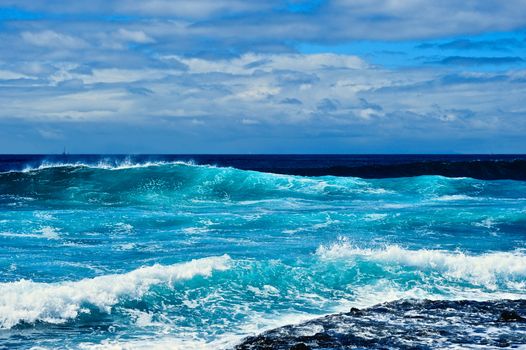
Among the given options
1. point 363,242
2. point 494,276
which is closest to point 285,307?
point 494,276

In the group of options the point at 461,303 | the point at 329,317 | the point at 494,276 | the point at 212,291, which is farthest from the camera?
the point at 494,276

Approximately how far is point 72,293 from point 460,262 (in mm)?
8075

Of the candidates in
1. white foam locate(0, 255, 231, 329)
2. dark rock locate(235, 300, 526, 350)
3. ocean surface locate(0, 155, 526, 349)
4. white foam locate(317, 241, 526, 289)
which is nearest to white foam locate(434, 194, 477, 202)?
ocean surface locate(0, 155, 526, 349)

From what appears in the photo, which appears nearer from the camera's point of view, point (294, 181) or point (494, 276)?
point (494, 276)

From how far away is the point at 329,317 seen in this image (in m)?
10.6

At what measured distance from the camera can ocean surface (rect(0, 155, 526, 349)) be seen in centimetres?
1080

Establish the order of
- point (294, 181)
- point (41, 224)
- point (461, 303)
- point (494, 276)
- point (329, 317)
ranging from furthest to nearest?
1. point (294, 181)
2. point (41, 224)
3. point (494, 276)
4. point (461, 303)
5. point (329, 317)

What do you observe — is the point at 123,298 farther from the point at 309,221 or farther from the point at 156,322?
the point at 309,221

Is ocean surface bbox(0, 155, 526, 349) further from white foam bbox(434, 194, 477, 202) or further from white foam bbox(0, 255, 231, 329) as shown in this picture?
white foam bbox(434, 194, 477, 202)

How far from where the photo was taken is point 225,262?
1434cm

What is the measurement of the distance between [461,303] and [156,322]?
5.09m

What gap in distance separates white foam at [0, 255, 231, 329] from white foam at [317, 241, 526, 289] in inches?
161

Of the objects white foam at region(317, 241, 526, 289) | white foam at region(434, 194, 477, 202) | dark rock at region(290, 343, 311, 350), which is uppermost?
white foam at region(434, 194, 477, 202)

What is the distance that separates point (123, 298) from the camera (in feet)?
39.2
